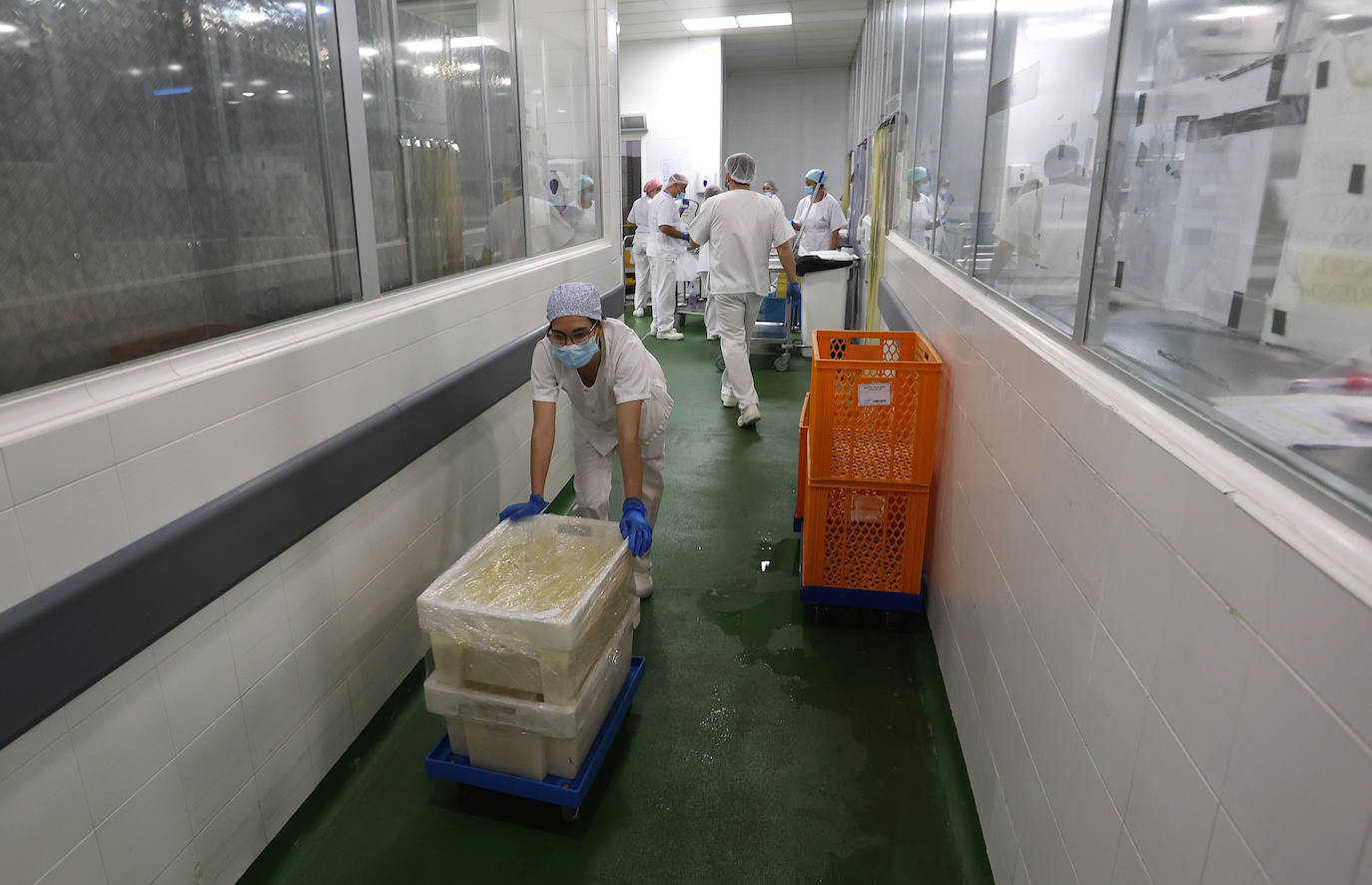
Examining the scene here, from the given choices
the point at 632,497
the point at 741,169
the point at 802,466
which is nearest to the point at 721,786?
the point at 632,497

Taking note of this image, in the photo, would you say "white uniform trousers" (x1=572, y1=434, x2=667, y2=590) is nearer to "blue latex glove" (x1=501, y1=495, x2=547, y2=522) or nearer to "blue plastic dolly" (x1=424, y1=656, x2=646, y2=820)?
"blue latex glove" (x1=501, y1=495, x2=547, y2=522)

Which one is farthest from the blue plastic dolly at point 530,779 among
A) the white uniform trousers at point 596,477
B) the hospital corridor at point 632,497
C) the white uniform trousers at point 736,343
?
the white uniform trousers at point 736,343

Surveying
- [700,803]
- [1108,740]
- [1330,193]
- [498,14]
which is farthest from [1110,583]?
[498,14]

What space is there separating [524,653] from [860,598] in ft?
4.77

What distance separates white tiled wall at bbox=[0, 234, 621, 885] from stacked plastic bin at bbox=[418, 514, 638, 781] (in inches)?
14.1

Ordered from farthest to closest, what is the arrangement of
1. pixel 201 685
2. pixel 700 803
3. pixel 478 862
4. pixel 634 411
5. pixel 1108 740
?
pixel 634 411 → pixel 700 803 → pixel 478 862 → pixel 201 685 → pixel 1108 740

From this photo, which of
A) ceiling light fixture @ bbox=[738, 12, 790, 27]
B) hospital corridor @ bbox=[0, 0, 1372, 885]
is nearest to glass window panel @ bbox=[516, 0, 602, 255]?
hospital corridor @ bbox=[0, 0, 1372, 885]

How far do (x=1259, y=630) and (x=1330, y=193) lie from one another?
48cm

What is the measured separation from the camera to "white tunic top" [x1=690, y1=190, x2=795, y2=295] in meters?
5.24

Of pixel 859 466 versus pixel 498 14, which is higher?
pixel 498 14

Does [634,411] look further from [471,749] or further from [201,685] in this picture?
[201,685]

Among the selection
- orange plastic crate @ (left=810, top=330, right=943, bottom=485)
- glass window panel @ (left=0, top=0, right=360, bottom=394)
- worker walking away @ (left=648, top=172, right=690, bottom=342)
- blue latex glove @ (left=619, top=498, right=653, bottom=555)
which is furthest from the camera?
worker walking away @ (left=648, top=172, right=690, bottom=342)

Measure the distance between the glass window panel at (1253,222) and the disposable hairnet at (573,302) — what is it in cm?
143

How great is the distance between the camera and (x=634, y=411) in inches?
100
